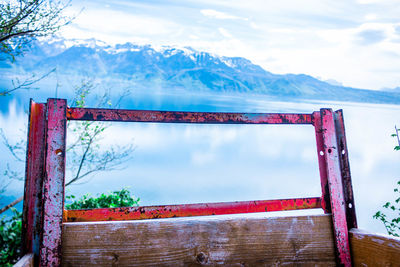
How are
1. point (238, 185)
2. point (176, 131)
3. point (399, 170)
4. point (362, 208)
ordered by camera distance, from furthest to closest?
1. point (176, 131)
2. point (399, 170)
3. point (238, 185)
4. point (362, 208)

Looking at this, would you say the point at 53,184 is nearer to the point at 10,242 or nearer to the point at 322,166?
the point at 322,166

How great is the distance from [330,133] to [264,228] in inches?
23.2

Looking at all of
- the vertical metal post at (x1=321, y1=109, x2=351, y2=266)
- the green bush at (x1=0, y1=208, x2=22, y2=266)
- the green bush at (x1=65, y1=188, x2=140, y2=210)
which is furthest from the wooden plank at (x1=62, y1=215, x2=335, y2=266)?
the green bush at (x1=65, y1=188, x2=140, y2=210)

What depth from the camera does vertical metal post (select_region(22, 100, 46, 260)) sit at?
122cm

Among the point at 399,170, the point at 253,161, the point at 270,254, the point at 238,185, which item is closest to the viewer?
the point at 270,254

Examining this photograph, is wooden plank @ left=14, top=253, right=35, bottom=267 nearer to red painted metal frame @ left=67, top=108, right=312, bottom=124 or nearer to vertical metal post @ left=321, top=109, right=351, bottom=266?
red painted metal frame @ left=67, top=108, right=312, bottom=124

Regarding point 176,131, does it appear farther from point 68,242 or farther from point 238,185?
point 68,242

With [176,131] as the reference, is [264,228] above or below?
below

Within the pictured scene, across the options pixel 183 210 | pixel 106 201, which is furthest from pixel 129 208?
pixel 106 201

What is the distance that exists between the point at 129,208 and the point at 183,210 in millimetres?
250

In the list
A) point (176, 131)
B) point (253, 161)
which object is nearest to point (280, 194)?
point (253, 161)

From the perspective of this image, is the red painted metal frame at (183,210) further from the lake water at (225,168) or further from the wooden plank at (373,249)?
the lake water at (225,168)

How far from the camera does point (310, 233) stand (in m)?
1.45

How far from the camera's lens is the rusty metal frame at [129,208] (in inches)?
48.3
